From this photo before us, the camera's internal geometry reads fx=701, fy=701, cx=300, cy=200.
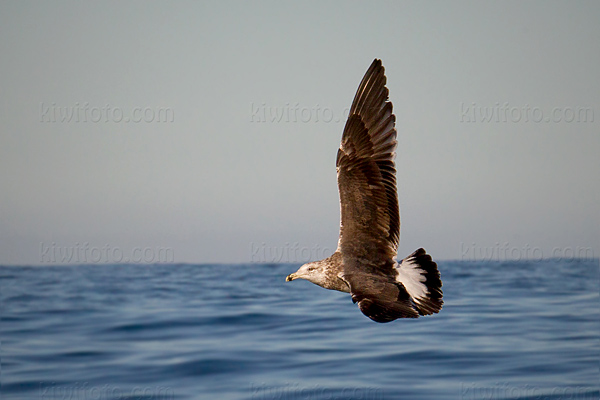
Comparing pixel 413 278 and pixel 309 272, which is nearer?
pixel 413 278

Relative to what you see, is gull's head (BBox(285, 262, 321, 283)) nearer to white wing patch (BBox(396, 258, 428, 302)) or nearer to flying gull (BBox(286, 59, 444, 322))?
flying gull (BBox(286, 59, 444, 322))

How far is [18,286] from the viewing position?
1393 inches

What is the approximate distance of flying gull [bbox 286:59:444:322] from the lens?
7.67 m

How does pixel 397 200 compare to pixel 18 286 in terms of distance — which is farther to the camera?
pixel 18 286

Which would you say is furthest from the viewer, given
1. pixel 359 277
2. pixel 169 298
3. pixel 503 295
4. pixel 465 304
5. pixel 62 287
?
pixel 62 287

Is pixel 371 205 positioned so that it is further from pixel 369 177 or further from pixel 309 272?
pixel 309 272

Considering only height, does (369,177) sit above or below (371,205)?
above

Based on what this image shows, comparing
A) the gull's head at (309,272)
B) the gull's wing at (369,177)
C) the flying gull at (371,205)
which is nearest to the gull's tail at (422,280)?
the flying gull at (371,205)

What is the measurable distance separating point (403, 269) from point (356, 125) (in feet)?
5.53

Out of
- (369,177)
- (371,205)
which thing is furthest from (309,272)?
(369,177)

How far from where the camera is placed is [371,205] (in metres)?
7.69

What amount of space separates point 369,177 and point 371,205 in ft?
1.01

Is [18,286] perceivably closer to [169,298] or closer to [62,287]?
[62,287]

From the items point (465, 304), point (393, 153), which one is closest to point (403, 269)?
point (393, 153)
